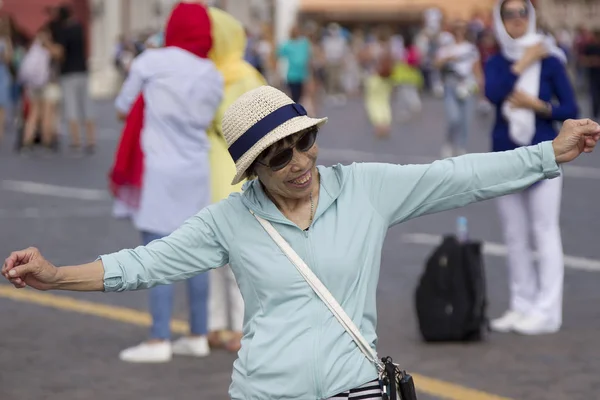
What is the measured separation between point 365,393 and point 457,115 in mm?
15090

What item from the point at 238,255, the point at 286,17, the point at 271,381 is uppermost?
the point at 238,255

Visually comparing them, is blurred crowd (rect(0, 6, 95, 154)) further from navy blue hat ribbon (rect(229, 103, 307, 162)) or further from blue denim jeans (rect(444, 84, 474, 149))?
navy blue hat ribbon (rect(229, 103, 307, 162))

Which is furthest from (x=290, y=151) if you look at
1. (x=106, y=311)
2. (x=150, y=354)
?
(x=106, y=311)

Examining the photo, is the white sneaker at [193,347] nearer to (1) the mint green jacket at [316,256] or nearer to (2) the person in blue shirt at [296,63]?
(1) the mint green jacket at [316,256]

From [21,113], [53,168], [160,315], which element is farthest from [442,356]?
[21,113]

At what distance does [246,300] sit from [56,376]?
3205 millimetres

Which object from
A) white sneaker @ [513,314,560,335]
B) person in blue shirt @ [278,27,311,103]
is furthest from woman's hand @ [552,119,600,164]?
person in blue shirt @ [278,27,311,103]

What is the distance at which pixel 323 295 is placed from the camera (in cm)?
390

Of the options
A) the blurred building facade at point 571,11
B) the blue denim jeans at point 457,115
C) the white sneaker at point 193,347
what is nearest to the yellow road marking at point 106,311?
the white sneaker at point 193,347

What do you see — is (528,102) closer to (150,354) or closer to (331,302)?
(150,354)

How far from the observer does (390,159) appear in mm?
18797

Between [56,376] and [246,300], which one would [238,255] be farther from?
[56,376]

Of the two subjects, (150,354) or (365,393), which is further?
(150,354)

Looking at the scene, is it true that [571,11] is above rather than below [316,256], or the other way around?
below
